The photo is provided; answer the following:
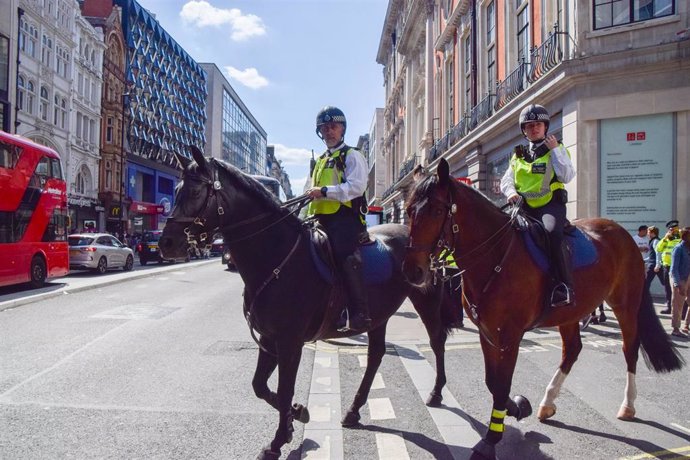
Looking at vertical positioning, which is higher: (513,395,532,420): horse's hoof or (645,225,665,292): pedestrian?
(645,225,665,292): pedestrian

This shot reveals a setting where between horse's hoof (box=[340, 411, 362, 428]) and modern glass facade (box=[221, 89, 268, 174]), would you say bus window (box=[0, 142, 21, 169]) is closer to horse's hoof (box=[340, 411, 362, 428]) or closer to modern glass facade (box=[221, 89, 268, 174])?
horse's hoof (box=[340, 411, 362, 428])

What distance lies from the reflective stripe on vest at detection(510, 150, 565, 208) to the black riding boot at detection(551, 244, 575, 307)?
52cm

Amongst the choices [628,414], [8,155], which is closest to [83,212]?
[8,155]

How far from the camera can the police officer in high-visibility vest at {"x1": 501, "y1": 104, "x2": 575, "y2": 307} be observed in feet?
12.9

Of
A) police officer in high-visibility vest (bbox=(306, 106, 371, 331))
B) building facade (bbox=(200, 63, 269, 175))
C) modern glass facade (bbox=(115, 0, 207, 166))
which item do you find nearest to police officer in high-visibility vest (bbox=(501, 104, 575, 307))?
police officer in high-visibility vest (bbox=(306, 106, 371, 331))

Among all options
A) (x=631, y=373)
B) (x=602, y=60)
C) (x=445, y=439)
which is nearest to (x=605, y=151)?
(x=602, y=60)

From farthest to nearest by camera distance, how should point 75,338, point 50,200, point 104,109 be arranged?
point 104,109 < point 50,200 < point 75,338

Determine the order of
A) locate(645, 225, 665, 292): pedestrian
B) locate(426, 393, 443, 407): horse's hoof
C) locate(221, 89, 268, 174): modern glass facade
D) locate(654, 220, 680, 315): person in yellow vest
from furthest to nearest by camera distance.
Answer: locate(221, 89, 268, 174): modern glass facade, locate(645, 225, 665, 292): pedestrian, locate(654, 220, 680, 315): person in yellow vest, locate(426, 393, 443, 407): horse's hoof

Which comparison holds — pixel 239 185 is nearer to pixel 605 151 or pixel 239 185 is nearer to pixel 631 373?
pixel 631 373

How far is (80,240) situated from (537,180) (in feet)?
71.5

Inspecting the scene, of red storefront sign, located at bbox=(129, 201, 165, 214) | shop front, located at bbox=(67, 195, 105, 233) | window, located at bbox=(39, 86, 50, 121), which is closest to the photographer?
window, located at bbox=(39, 86, 50, 121)

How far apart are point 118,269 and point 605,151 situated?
22250 millimetres

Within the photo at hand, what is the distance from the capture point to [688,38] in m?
12.0

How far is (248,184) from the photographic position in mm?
3674
